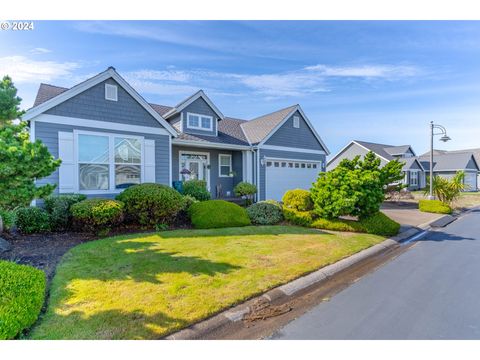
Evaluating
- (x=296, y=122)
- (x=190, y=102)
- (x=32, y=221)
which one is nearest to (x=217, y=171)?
(x=190, y=102)

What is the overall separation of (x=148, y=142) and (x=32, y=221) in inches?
186

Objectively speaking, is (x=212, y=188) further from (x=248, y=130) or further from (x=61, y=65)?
(x=61, y=65)

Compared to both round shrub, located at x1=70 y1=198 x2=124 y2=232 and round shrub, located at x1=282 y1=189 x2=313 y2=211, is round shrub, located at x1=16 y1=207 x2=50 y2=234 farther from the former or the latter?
round shrub, located at x1=282 y1=189 x2=313 y2=211

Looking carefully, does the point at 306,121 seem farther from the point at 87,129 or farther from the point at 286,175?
the point at 87,129

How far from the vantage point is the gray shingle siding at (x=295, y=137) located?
16.2m

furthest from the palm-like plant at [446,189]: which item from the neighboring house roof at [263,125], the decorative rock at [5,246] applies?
the decorative rock at [5,246]

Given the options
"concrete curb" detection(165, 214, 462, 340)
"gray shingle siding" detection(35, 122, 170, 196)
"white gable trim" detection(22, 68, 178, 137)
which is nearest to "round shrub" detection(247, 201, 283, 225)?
"concrete curb" detection(165, 214, 462, 340)

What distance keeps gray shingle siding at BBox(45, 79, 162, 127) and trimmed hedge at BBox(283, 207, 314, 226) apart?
6.56 meters

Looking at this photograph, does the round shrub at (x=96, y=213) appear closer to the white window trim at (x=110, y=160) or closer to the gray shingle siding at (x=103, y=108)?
the white window trim at (x=110, y=160)

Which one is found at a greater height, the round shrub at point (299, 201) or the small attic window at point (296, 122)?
the small attic window at point (296, 122)

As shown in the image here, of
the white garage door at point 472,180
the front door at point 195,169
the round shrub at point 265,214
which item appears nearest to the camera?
the round shrub at point 265,214

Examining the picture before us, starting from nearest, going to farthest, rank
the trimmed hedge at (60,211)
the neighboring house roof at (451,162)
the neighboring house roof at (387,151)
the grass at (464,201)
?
the trimmed hedge at (60,211), the grass at (464,201), the neighboring house roof at (387,151), the neighboring house roof at (451,162)

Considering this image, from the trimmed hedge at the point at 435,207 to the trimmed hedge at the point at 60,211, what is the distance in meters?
18.1

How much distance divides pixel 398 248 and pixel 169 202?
712cm
